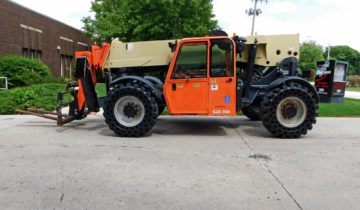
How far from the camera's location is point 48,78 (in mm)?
20969

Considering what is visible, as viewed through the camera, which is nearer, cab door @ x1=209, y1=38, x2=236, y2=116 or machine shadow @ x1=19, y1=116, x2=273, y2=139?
cab door @ x1=209, y1=38, x2=236, y2=116

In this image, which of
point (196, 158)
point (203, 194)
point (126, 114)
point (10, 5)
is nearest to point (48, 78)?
point (10, 5)

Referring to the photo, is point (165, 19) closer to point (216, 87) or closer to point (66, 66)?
point (216, 87)

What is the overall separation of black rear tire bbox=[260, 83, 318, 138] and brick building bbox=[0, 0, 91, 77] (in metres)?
11.0

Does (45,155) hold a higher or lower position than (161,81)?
lower

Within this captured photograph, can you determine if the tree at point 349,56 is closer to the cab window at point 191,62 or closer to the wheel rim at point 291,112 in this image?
the wheel rim at point 291,112

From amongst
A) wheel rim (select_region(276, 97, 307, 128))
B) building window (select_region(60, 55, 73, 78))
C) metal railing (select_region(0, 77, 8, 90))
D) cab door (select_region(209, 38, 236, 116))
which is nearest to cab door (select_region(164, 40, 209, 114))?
cab door (select_region(209, 38, 236, 116))

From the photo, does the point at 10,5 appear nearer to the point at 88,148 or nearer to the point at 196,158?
the point at 88,148

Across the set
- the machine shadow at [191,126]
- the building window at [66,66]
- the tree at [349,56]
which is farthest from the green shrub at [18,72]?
the tree at [349,56]

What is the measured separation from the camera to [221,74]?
766 centimetres

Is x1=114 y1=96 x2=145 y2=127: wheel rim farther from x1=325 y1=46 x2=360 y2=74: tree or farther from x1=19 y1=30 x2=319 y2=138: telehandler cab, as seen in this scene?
x1=325 y1=46 x2=360 y2=74: tree

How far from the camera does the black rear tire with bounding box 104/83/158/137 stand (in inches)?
302

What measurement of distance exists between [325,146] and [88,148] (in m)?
4.74

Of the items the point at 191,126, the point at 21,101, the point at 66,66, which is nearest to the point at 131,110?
the point at 191,126
